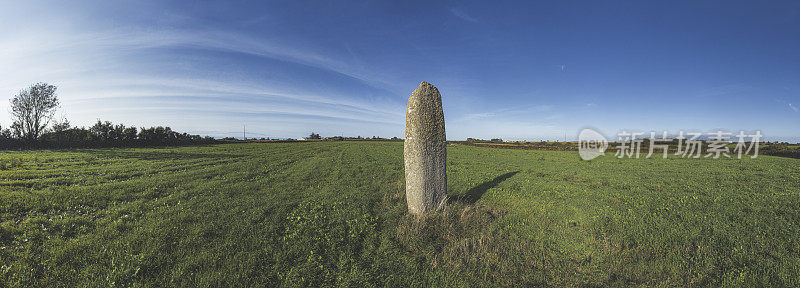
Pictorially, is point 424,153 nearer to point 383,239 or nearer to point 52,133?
point 383,239

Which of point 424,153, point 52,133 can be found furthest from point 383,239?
point 52,133

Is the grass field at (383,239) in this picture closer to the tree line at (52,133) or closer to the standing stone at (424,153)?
the standing stone at (424,153)

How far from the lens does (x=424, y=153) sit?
7.96m

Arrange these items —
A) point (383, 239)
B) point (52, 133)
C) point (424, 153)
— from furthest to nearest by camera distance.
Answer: point (52, 133) < point (424, 153) < point (383, 239)

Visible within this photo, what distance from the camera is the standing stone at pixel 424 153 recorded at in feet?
26.1

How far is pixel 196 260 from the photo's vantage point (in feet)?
16.4

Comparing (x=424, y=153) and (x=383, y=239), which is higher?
(x=424, y=153)

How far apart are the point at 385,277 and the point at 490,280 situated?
84.8 inches

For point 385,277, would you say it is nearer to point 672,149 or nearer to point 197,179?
point 197,179

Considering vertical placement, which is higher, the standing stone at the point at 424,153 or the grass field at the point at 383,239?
the standing stone at the point at 424,153

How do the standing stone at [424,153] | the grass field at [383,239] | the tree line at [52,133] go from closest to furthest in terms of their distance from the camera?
1. the grass field at [383,239]
2. the standing stone at [424,153]
3. the tree line at [52,133]

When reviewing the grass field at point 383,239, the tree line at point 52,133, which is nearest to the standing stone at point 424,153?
the grass field at point 383,239

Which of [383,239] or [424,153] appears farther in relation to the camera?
[424,153]

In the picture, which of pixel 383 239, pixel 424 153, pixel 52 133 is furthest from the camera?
pixel 52 133
